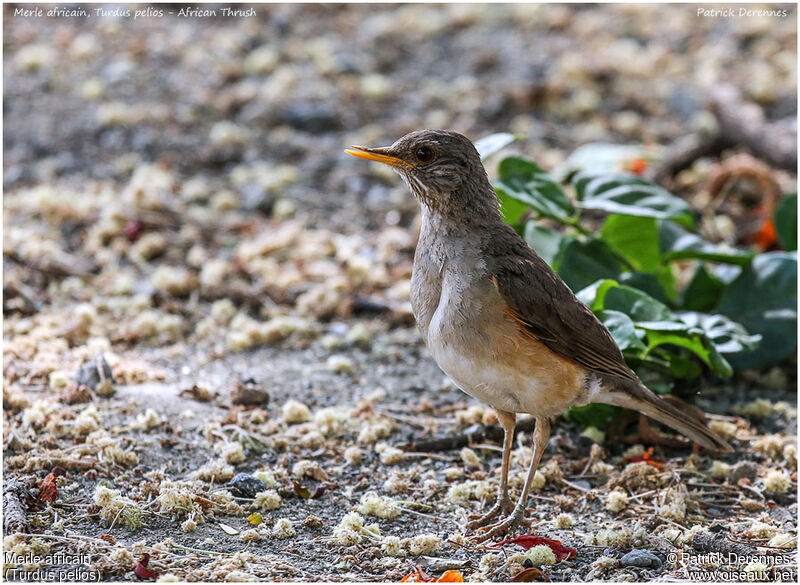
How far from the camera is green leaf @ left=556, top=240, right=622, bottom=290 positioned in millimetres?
6055

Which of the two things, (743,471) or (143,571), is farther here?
(743,471)

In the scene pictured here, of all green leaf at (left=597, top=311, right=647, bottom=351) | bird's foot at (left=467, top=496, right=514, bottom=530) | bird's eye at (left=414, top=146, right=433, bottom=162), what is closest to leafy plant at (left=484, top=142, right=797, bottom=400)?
green leaf at (left=597, top=311, right=647, bottom=351)

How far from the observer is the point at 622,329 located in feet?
17.5

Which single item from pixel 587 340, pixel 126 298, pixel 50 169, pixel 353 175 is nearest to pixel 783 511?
pixel 587 340

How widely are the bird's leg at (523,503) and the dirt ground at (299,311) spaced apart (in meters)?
0.12

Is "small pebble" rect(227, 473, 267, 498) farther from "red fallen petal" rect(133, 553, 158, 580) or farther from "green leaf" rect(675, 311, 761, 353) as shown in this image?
"green leaf" rect(675, 311, 761, 353)

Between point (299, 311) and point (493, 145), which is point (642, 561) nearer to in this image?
point (493, 145)

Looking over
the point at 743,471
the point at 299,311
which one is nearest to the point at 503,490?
the point at 743,471

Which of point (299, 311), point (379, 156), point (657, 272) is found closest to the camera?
point (379, 156)

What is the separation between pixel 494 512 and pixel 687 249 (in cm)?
246

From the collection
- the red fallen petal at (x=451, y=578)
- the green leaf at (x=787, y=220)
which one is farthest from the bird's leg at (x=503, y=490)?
the green leaf at (x=787, y=220)

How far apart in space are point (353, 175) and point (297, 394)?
345cm

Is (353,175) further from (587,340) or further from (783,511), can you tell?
(783,511)

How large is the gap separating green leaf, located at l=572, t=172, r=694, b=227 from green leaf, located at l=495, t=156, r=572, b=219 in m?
0.14
